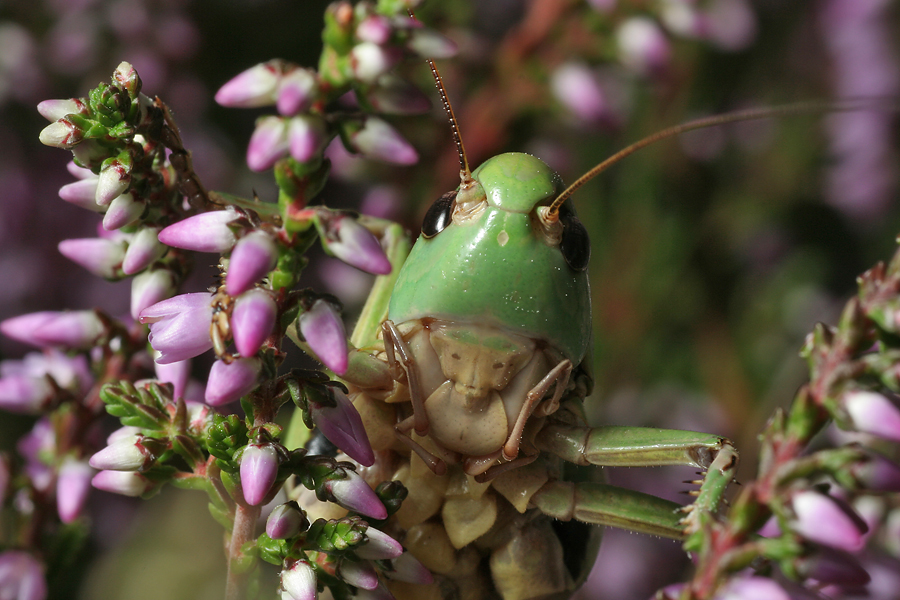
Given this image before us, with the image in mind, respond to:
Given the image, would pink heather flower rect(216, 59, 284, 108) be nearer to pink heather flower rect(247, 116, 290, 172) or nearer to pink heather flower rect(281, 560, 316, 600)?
pink heather flower rect(247, 116, 290, 172)

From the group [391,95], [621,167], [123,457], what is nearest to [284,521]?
[123,457]

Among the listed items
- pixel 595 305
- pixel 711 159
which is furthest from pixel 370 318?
pixel 711 159

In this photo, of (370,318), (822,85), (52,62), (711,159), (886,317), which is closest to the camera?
(886,317)

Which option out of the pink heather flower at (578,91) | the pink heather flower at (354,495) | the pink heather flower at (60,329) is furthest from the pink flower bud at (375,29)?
the pink heather flower at (578,91)

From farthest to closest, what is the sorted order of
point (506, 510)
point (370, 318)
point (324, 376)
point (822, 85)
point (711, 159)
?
1. point (822, 85)
2. point (711, 159)
3. point (370, 318)
4. point (506, 510)
5. point (324, 376)

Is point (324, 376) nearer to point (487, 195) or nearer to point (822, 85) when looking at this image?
point (487, 195)

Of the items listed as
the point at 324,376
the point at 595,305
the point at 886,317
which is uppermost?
the point at 886,317
